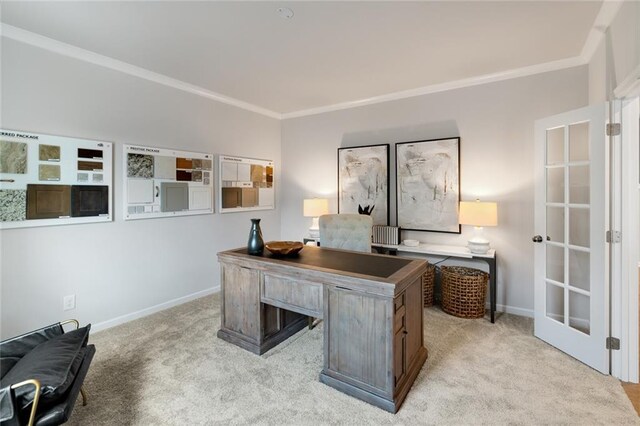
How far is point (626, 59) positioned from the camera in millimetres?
1915

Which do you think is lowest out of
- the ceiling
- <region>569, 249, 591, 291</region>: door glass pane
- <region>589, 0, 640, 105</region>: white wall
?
<region>569, 249, 591, 291</region>: door glass pane

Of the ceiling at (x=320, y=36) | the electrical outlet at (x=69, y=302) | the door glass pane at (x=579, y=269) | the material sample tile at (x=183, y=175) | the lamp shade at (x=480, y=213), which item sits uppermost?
the ceiling at (x=320, y=36)

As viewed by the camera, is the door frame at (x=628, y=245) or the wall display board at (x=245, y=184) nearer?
the door frame at (x=628, y=245)

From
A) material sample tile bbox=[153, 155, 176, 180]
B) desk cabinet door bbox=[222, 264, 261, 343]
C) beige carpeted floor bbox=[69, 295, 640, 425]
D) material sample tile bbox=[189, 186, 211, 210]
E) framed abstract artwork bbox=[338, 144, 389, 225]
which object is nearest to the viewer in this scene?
beige carpeted floor bbox=[69, 295, 640, 425]

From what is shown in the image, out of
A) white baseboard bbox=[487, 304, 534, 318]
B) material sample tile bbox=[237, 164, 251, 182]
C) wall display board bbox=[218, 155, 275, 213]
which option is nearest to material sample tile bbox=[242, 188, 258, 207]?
wall display board bbox=[218, 155, 275, 213]

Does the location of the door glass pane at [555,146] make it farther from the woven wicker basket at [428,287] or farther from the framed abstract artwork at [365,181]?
the framed abstract artwork at [365,181]

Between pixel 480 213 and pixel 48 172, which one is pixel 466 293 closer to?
pixel 480 213

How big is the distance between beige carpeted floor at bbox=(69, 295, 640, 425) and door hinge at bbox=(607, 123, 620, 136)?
170 cm

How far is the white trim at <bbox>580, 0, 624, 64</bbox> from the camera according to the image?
6.66 ft

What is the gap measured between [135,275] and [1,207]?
3.98 ft

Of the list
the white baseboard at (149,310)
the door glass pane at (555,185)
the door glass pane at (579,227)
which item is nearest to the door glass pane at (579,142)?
the door glass pane at (555,185)

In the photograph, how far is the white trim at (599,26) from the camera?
2.03 metres

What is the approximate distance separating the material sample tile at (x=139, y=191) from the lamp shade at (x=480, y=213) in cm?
332

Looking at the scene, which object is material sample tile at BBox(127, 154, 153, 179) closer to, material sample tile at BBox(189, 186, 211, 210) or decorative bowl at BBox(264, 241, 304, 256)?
material sample tile at BBox(189, 186, 211, 210)
